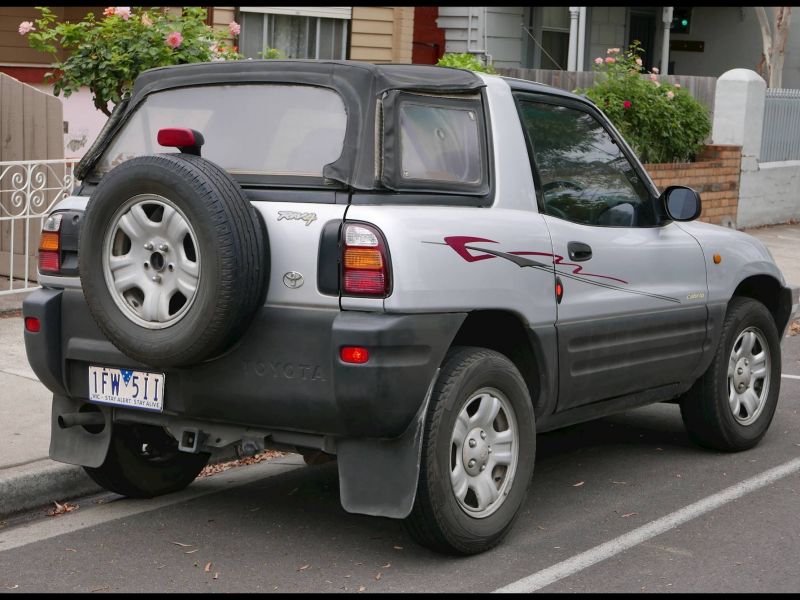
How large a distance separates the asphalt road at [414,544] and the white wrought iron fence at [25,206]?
400 centimetres

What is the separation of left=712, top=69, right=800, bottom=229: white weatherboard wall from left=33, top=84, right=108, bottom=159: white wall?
8.46 meters

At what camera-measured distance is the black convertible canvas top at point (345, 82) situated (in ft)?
16.0

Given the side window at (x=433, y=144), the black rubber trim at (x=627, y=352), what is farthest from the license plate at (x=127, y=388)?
the black rubber trim at (x=627, y=352)

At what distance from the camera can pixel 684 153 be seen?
16.6 metres

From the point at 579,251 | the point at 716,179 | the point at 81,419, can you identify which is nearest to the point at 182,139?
the point at 81,419

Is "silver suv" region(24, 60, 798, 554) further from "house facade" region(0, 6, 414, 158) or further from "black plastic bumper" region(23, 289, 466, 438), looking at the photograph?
"house facade" region(0, 6, 414, 158)

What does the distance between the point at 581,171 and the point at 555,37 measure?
58.2 ft

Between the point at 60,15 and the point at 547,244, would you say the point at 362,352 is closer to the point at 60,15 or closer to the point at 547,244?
the point at 547,244

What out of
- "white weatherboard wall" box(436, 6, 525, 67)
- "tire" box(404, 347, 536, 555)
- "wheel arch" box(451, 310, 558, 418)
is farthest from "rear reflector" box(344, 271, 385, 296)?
"white weatherboard wall" box(436, 6, 525, 67)

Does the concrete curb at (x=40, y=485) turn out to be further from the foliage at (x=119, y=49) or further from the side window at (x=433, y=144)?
the foliage at (x=119, y=49)

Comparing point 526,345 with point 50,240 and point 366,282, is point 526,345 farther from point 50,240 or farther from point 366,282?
point 50,240

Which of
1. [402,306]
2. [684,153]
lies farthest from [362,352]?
[684,153]

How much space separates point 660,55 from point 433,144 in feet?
70.4

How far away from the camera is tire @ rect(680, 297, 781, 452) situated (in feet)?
22.2
